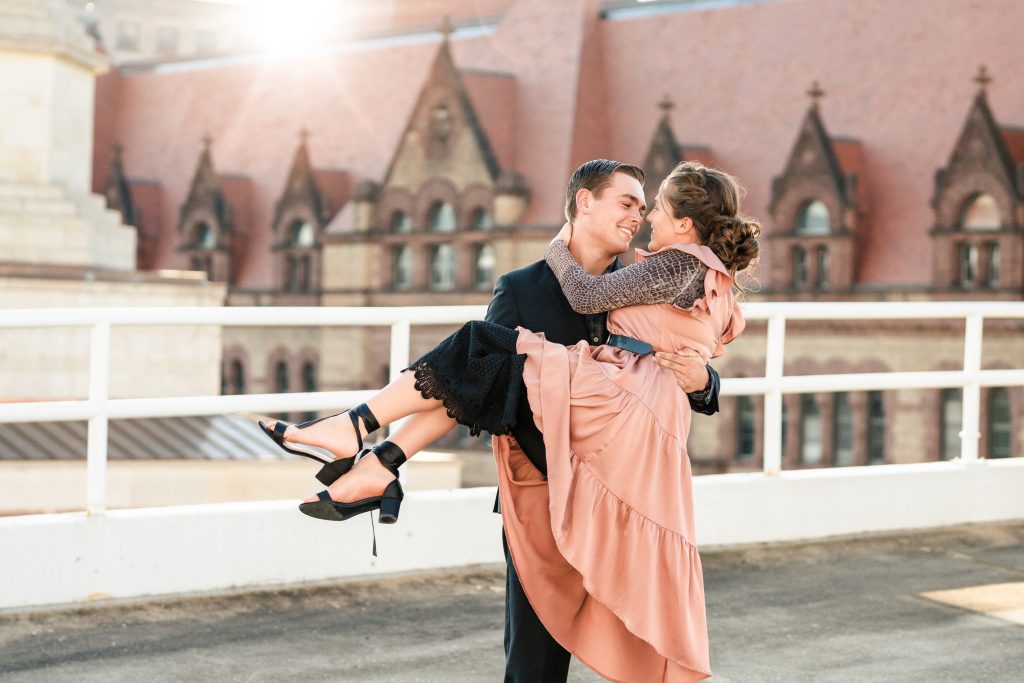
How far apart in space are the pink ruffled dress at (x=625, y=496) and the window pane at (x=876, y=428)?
100 feet

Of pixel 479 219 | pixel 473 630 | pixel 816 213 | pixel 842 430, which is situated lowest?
pixel 842 430

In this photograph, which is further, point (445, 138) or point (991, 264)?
point (445, 138)

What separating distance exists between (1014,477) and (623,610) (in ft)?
12.9

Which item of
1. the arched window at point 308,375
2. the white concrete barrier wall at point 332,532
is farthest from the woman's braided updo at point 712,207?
the arched window at point 308,375

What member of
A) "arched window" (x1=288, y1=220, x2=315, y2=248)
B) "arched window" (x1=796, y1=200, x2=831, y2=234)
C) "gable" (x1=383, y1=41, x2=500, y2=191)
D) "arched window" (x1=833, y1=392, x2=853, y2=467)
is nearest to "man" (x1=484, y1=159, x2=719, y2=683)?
"arched window" (x1=833, y1=392, x2=853, y2=467)

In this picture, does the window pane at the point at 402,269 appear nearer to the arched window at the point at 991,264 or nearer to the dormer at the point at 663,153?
the dormer at the point at 663,153

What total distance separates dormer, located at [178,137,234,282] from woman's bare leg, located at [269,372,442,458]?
4360cm

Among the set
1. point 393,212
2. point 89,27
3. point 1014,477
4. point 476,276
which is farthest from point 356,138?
point 1014,477

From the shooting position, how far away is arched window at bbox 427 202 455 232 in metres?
41.0

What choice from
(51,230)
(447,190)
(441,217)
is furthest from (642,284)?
(441,217)

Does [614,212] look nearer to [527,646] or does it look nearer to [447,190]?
[527,646]

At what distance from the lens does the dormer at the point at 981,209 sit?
31.3 meters

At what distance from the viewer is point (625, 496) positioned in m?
3.38

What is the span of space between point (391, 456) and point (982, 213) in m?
30.5
